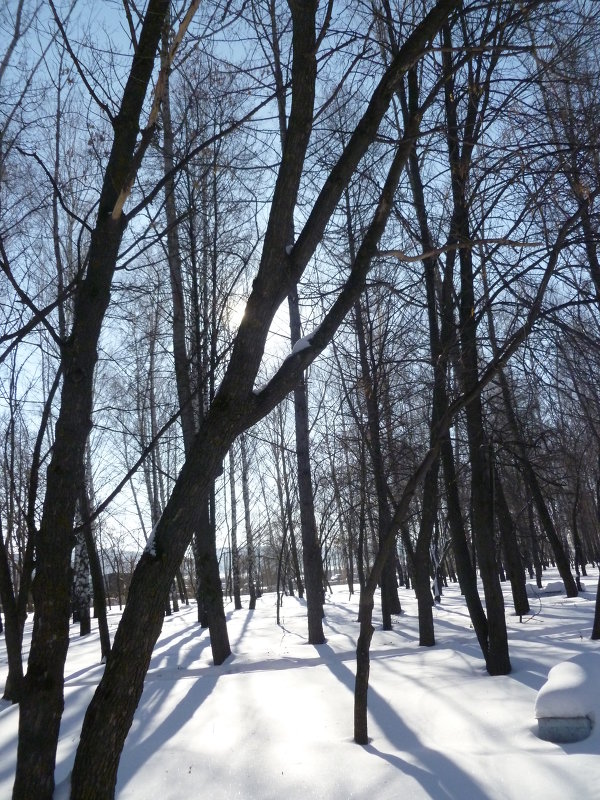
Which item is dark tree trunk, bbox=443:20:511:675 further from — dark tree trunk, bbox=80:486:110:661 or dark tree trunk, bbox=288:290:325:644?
dark tree trunk, bbox=80:486:110:661

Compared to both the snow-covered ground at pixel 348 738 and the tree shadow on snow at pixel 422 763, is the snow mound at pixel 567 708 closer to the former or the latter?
the snow-covered ground at pixel 348 738

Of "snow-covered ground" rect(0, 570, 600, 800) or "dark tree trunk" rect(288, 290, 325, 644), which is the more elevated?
"dark tree trunk" rect(288, 290, 325, 644)

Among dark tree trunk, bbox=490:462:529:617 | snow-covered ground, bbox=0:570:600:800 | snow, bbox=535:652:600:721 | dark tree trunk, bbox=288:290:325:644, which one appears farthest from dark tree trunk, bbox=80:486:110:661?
dark tree trunk, bbox=490:462:529:617

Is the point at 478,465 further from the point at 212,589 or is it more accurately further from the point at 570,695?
the point at 212,589

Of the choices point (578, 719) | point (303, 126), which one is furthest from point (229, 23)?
point (578, 719)

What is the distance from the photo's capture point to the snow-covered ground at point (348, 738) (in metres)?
3.44

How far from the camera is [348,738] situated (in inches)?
171

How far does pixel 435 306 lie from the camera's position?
263 inches

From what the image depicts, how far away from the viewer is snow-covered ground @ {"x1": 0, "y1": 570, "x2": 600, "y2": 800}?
11.3 feet

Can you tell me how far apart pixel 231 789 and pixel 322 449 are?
12.8 metres

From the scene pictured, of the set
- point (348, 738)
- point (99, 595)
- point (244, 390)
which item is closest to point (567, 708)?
point (348, 738)

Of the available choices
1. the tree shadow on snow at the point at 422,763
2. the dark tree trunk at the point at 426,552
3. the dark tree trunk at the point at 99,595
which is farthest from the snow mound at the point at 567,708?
the dark tree trunk at the point at 99,595

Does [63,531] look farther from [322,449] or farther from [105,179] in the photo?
[322,449]

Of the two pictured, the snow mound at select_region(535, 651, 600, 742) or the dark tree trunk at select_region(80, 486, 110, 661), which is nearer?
the snow mound at select_region(535, 651, 600, 742)
